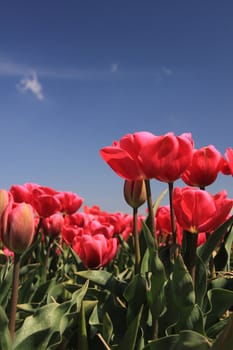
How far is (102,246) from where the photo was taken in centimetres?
200

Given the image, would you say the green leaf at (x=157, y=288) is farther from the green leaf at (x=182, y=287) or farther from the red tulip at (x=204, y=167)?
the red tulip at (x=204, y=167)

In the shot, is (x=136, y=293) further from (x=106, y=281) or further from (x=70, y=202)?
(x=70, y=202)

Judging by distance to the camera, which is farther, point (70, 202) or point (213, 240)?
point (70, 202)

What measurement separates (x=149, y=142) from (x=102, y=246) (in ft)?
2.37

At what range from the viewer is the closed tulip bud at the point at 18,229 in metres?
1.34

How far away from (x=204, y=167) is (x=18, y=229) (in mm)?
710

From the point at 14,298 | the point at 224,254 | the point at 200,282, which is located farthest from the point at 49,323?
the point at 224,254

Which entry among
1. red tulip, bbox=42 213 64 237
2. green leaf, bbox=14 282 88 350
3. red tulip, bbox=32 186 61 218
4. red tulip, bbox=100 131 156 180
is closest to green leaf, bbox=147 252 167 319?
green leaf, bbox=14 282 88 350

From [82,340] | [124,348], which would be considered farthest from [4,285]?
[124,348]

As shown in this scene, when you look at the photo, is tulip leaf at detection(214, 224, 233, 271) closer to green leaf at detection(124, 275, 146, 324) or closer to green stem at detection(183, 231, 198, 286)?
green stem at detection(183, 231, 198, 286)

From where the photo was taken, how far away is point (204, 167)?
1.64 metres

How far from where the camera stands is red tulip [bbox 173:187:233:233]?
141 centimetres

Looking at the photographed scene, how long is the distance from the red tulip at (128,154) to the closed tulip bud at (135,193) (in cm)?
24

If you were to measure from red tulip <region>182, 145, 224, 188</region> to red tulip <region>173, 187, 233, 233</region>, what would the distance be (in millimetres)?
204
